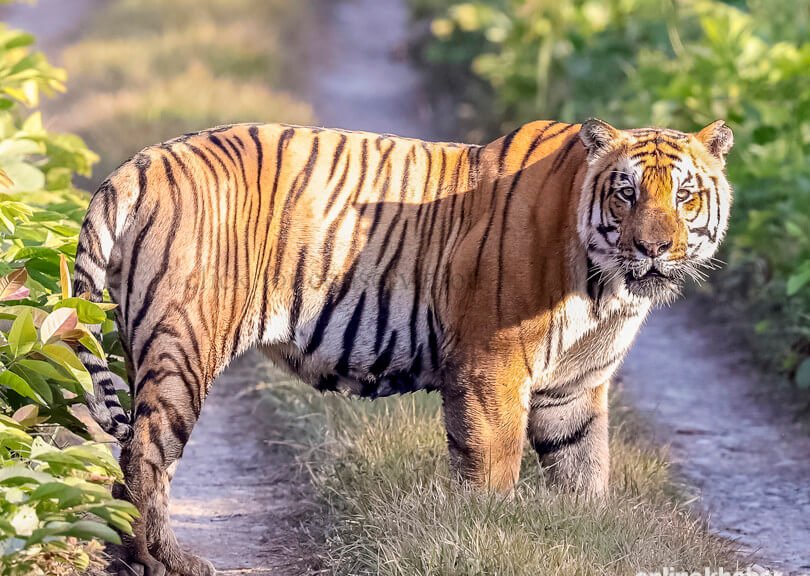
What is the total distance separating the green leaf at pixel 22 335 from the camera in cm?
358

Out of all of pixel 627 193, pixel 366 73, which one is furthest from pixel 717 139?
pixel 366 73

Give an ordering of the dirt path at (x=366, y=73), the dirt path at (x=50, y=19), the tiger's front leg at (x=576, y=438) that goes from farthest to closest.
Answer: the dirt path at (x=50, y=19) < the dirt path at (x=366, y=73) < the tiger's front leg at (x=576, y=438)

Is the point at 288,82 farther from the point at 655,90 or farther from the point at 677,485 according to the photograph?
the point at 677,485

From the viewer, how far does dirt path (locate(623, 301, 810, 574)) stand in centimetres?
499

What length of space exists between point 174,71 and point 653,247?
979 centimetres

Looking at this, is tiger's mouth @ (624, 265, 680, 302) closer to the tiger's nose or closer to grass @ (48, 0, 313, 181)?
the tiger's nose

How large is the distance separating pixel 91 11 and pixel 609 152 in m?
16.1

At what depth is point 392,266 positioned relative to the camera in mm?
4137

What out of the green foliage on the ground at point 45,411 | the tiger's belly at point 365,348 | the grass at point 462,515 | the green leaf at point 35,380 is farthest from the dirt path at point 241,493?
the green leaf at point 35,380

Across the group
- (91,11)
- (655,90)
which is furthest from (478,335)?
(91,11)

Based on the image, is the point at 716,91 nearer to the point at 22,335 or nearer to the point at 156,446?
the point at 156,446

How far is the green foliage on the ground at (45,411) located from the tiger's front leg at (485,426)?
112 centimetres

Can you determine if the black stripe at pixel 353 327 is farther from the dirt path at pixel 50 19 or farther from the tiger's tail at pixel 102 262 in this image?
the dirt path at pixel 50 19

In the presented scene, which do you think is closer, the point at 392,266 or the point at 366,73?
the point at 392,266
